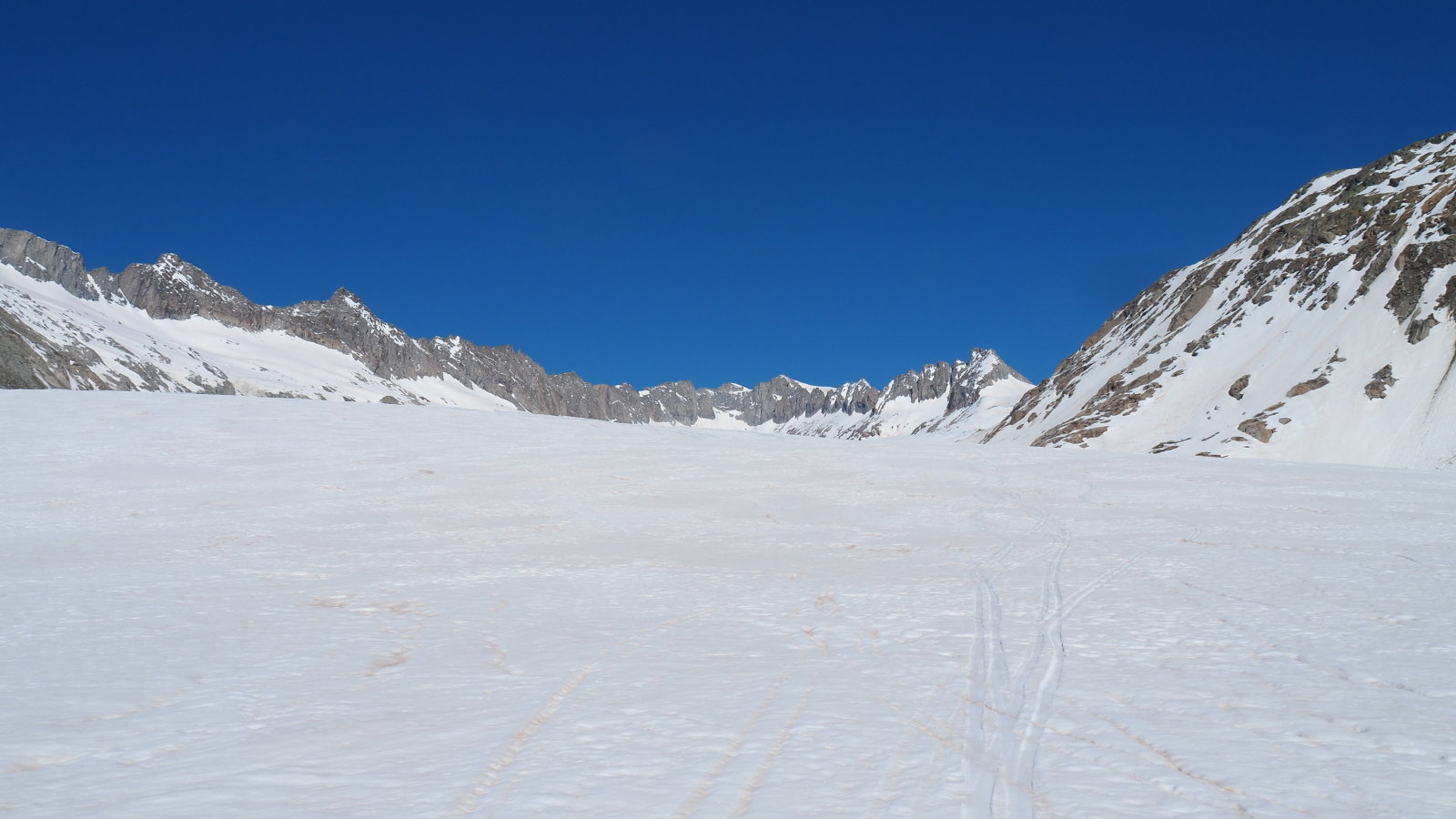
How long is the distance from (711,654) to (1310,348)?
6527 centimetres

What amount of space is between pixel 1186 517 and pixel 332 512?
48.7 feet

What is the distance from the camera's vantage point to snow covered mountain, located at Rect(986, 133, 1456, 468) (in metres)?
47.7

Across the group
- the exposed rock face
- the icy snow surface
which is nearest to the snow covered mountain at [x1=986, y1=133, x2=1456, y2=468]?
the exposed rock face

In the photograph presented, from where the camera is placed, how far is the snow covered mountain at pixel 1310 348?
47656 mm

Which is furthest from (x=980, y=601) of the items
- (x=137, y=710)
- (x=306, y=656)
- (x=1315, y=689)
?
(x=137, y=710)

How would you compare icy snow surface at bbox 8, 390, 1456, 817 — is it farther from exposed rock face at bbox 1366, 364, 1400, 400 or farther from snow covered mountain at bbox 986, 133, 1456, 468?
exposed rock face at bbox 1366, 364, 1400, 400

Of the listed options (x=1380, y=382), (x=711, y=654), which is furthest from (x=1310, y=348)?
(x=711, y=654)

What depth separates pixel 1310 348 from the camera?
5741 centimetres

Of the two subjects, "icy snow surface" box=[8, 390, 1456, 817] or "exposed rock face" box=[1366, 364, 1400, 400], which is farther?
"exposed rock face" box=[1366, 364, 1400, 400]

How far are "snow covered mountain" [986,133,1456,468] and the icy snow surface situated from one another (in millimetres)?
39087

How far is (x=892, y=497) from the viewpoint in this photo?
16.8 metres

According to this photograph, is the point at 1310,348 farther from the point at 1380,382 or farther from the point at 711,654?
the point at 711,654

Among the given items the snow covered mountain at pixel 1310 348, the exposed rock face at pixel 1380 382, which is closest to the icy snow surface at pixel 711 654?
the snow covered mountain at pixel 1310 348

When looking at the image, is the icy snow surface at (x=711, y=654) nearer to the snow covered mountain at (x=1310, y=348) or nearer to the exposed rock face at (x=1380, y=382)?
the snow covered mountain at (x=1310, y=348)
